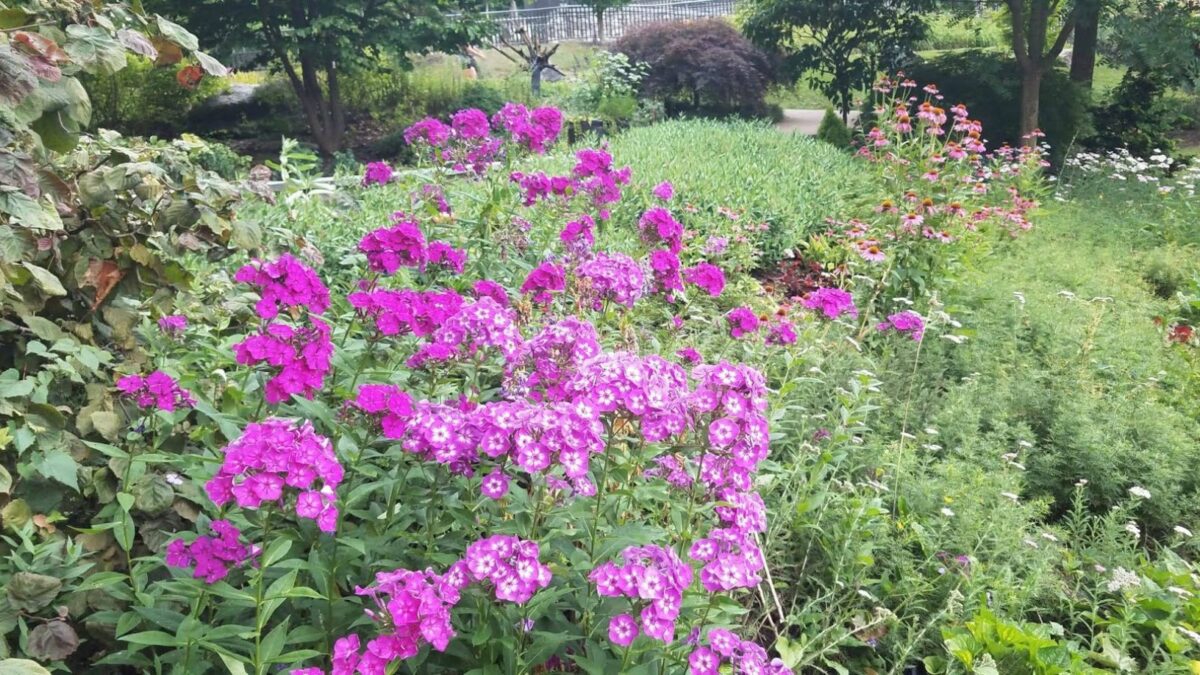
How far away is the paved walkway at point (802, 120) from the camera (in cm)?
1727

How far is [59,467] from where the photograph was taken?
2.08m

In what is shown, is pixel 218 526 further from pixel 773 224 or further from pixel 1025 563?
pixel 773 224

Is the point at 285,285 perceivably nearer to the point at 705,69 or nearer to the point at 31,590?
the point at 31,590

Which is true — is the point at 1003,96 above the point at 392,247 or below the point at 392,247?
above

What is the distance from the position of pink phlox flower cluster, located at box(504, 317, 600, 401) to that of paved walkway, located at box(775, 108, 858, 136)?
1524 centimetres

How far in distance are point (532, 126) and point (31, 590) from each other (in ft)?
8.90

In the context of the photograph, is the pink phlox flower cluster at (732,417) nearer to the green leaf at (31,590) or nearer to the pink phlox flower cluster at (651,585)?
the pink phlox flower cluster at (651,585)

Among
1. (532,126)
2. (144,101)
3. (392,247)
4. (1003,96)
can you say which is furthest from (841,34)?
(392,247)

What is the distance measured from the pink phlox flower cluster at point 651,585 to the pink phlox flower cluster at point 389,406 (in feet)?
1.60

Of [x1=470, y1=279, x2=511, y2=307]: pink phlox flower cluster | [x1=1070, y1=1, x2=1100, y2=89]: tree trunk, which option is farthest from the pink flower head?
[x1=1070, y1=1, x2=1100, y2=89]: tree trunk

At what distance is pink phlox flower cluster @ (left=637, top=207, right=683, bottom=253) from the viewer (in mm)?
3354

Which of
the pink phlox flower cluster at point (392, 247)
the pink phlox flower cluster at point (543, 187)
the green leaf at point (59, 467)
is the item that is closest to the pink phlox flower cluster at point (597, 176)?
the pink phlox flower cluster at point (543, 187)

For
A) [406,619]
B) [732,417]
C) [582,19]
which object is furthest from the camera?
[582,19]

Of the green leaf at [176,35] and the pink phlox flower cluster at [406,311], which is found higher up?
the green leaf at [176,35]
